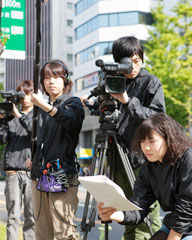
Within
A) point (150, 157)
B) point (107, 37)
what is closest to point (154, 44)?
point (107, 37)

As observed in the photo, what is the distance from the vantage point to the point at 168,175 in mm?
2193

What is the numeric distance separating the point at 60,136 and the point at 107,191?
3.16ft

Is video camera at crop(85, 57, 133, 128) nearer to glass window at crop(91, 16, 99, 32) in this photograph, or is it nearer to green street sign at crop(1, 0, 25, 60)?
green street sign at crop(1, 0, 25, 60)

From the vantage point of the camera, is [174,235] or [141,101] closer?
[174,235]

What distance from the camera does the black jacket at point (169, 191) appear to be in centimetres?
206

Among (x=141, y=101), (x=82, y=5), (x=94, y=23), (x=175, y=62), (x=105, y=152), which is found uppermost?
(x=82, y=5)

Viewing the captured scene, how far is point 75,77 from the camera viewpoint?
104ft

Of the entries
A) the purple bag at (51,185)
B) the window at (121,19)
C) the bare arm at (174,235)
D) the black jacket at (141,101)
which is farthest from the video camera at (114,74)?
the window at (121,19)

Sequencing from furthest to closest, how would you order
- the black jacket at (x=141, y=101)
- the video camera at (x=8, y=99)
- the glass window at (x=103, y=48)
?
the glass window at (x=103, y=48) → the video camera at (x=8, y=99) → the black jacket at (x=141, y=101)

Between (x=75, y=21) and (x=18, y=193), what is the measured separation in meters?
29.1

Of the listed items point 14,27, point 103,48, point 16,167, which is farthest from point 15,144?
point 103,48

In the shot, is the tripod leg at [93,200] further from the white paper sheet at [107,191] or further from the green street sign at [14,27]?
the green street sign at [14,27]

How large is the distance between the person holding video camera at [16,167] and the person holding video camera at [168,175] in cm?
174

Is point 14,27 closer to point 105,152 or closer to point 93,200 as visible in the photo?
point 105,152
